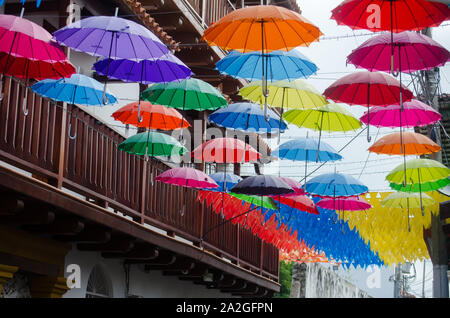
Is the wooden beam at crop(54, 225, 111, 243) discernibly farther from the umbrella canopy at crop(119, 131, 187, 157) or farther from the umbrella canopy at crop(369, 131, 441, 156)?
the umbrella canopy at crop(369, 131, 441, 156)

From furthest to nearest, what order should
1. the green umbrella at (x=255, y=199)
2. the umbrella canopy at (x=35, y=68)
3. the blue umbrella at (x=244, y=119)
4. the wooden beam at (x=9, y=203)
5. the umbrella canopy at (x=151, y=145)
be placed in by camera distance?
the green umbrella at (x=255, y=199), the blue umbrella at (x=244, y=119), the umbrella canopy at (x=151, y=145), the wooden beam at (x=9, y=203), the umbrella canopy at (x=35, y=68)

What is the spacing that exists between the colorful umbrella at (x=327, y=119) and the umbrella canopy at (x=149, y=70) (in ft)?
A: 10.4

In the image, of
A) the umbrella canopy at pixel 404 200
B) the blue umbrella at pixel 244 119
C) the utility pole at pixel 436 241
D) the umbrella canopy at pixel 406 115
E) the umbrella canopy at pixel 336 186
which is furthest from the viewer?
the umbrella canopy at pixel 404 200

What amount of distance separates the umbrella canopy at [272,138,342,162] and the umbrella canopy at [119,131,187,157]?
199cm

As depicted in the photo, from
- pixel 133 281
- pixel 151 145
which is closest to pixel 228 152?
pixel 151 145

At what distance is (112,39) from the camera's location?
8469 mm

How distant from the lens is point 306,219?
17.9 metres

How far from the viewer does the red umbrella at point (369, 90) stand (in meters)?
9.88

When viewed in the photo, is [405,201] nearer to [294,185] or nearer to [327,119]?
[294,185]

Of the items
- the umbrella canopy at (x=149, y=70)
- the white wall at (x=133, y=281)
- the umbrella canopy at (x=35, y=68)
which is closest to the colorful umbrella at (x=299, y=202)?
the white wall at (x=133, y=281)

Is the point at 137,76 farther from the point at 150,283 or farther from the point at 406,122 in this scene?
the point at 150,283

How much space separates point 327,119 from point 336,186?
5.62 feet

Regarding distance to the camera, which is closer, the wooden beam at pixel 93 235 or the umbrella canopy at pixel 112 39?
the umbrella canopy at pixel 112 39

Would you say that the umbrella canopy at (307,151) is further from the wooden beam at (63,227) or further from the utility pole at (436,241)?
the wooden beam at (63,227)
